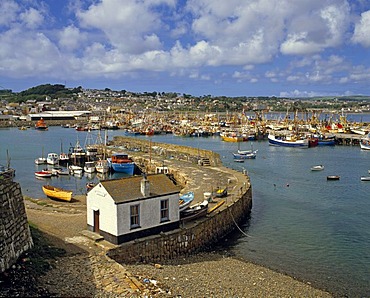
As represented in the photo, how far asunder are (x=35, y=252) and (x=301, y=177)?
127 ft

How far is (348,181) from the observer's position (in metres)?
47.8

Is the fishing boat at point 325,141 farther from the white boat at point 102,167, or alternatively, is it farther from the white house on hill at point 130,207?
the white house on hill at point 130,207

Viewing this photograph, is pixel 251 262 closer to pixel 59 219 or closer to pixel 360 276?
pixel 360 276

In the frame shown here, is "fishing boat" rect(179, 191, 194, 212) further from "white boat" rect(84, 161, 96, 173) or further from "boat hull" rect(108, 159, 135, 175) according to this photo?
"white boat" rect(84, 161, 96, 173)

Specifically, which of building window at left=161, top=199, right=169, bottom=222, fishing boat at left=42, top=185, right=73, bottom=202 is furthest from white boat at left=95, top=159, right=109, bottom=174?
building window at left=161, top=199, right=169, bottom=222

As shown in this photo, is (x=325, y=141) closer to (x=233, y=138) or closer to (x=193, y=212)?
(x=233, y=138)

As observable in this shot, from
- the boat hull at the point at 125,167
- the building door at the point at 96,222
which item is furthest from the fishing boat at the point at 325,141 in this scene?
the building door at the point at 96,222

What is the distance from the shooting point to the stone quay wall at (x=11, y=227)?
14638 millimetres

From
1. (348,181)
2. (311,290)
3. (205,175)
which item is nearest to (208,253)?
(311,290)

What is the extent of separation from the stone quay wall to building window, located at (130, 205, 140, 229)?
14.6 ft

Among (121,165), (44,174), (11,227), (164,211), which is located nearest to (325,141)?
(121,165)

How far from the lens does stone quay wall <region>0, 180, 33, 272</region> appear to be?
14638mm

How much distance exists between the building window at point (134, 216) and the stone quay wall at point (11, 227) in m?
4.44

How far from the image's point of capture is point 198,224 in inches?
912
